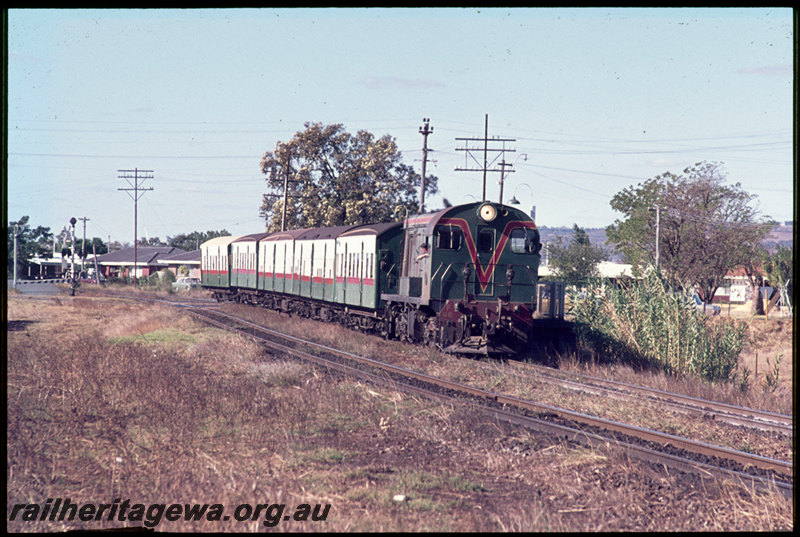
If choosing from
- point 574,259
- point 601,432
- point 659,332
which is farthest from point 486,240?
point 574,259

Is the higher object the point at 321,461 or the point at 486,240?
the point at 486,240

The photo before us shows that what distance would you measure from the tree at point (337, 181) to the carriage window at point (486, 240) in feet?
96.5

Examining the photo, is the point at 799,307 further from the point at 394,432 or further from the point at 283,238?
the point at 283,238

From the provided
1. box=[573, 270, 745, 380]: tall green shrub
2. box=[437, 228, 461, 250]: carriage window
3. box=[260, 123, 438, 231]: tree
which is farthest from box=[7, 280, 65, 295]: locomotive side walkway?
box=[573, 270, 745, 380]: tall green shrub

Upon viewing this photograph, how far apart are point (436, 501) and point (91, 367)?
31.8 feet

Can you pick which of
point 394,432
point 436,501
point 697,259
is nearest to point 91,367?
point 394,432

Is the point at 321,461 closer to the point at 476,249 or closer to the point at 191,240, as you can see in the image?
the point at 476,249

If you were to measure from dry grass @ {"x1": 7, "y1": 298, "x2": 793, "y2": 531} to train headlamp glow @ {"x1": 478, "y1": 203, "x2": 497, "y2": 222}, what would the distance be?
19.8 feet

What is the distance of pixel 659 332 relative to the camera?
17781 mm

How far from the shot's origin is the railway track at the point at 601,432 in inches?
325

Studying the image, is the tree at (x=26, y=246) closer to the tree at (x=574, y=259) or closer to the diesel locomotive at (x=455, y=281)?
the tree at (x=574, y=259)

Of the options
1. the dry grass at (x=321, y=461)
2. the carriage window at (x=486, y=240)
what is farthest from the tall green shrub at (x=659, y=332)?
the dry grass at (x=321, y=461)

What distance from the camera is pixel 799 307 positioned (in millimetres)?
7723

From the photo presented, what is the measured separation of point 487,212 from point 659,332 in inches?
201
